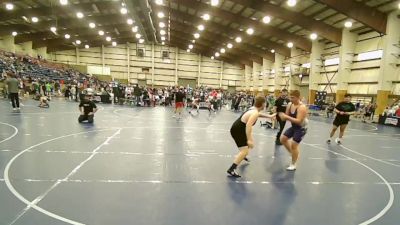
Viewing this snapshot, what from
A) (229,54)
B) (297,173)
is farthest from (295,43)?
(297,173)

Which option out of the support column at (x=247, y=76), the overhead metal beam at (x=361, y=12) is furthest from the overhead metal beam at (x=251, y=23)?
the support column at (x=247, y=76)

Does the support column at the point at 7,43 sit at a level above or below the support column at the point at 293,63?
above

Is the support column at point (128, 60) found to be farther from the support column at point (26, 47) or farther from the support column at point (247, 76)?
the support column at point (247, 76)

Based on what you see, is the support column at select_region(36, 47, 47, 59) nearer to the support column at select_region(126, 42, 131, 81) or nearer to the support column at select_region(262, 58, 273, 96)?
the support column at select_region(126, 42, 131, 81)

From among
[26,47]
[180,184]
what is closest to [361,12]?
[180,184]

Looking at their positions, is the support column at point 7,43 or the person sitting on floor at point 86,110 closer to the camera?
the person sitting on floor at point 86,110

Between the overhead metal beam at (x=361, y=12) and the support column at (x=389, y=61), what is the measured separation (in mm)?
478

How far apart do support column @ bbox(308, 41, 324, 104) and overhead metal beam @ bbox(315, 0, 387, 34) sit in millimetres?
9054

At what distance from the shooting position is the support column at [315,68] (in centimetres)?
2891

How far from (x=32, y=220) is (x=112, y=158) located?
2.94m

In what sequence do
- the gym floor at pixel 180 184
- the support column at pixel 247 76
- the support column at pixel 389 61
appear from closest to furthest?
the gym floor at pixel 180 184, the support column at pixel 389 61, the support column at pixel 247 76

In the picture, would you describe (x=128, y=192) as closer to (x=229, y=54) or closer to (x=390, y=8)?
(x=390, y=8)

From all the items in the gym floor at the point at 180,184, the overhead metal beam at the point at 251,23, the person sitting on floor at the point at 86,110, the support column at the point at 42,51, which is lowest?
the gym floor at the point at 180,184

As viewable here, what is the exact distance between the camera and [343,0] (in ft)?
59.2
